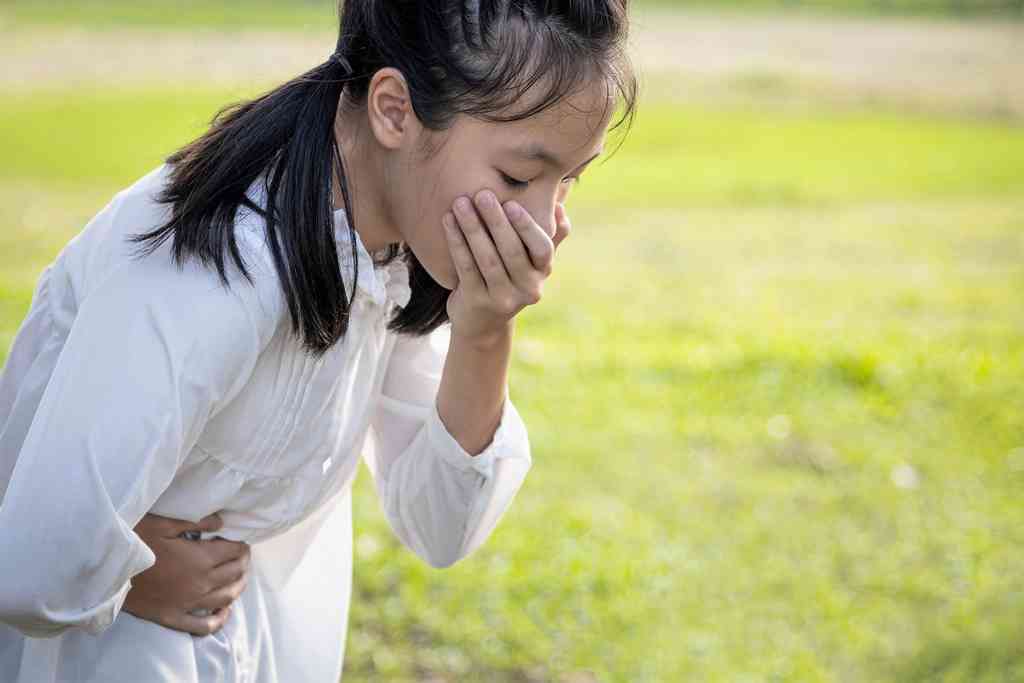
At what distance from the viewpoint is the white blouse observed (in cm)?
156

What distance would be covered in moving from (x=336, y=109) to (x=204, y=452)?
1.79ft

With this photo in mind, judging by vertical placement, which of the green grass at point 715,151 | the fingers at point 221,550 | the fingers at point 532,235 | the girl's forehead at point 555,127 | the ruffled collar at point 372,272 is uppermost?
the girl's forehead at point 555,127

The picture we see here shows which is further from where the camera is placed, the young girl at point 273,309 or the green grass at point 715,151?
the green grass at point 715,151

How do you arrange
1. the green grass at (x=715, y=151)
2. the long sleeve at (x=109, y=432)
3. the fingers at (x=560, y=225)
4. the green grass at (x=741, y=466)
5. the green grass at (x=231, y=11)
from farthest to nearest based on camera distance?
1. the green grass at (x=231, y=11)
2. the green grass at (x=715, y=151)
3. the green grass at (x=741, y=466)
4. the fingers at (x=560, y=225)
5. the long sleeve at (x=109, y=432)

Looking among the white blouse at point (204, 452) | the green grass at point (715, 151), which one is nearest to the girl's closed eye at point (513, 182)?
the white blouse at point (204, 452)

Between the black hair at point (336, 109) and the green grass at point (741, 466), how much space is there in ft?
6.05

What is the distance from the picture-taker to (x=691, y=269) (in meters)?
7.62

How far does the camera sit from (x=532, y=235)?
180 cm

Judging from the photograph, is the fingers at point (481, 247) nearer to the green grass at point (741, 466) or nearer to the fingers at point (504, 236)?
the fingers at point (504, 236)

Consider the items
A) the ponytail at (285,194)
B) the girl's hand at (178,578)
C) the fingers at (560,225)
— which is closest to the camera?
the ponytail at (285,194)

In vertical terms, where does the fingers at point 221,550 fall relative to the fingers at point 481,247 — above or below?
below

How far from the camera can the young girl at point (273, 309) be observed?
1.57m

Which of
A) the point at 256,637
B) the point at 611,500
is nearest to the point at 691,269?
the point at 611,500

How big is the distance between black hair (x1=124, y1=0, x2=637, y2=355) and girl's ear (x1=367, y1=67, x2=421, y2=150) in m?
0.02
